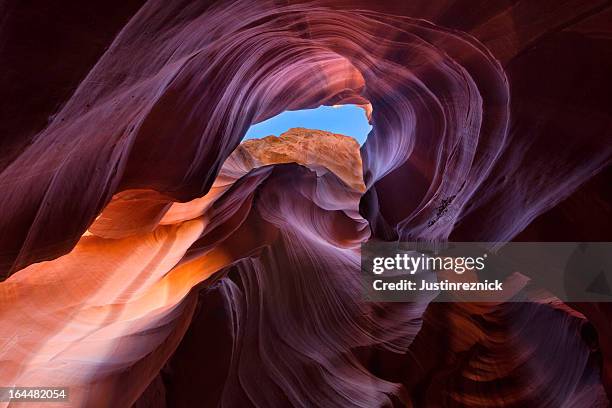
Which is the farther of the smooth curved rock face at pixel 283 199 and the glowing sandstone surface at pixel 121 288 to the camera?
the glowing sandstone surface at pixel 121 288

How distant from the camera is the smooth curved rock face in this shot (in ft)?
7.93

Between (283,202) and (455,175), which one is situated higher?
(283,202)

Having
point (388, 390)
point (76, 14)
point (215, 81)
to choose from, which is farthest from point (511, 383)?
point (76, 14)

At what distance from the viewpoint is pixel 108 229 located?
4562mm

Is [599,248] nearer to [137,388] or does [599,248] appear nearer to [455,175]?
[455,175]

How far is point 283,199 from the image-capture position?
7.98m

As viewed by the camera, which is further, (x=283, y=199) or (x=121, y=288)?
(x=283, y=199)

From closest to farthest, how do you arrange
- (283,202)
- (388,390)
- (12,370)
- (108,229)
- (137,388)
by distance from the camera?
(12,370), (108,229), (137,388), (388,390), (283,202)

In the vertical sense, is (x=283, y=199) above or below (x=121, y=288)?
above

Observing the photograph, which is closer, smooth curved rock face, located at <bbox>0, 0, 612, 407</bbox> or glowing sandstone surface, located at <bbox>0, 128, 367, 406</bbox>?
smooth curved rock face, located at <bbox>0, 0, 612, 407</bbox>

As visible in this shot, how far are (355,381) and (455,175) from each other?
347 centimetres

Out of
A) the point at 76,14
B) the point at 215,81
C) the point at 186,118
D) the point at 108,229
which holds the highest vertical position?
the point at 215,81

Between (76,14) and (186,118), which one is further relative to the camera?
(186,118)

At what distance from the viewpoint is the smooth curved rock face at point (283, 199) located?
7.93 feet
